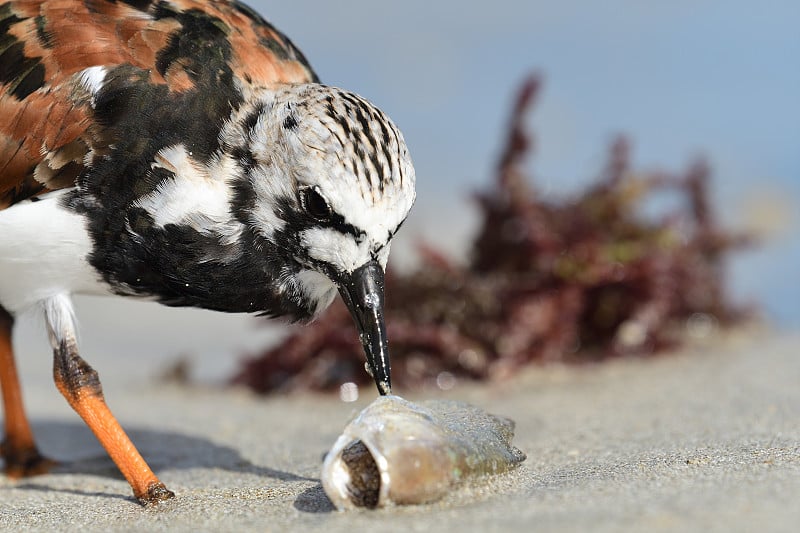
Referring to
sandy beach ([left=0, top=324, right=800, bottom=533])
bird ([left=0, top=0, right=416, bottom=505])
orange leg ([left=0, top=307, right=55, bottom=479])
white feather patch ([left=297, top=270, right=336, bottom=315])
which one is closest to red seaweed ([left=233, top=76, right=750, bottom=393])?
sandy beach ([left=0, top=324, right=800, bottom=533])

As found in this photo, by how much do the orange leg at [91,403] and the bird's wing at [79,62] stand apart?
2.05ft

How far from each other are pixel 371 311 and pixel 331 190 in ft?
1.38

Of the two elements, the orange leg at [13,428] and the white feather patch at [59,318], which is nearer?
the white feather patch at [59,318]

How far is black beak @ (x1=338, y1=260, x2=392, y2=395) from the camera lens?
2965mm

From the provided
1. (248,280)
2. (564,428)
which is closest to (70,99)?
(248,280)

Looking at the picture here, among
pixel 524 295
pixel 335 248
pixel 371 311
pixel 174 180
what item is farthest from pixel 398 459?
pixel 524 295

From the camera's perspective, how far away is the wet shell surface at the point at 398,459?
2.41m

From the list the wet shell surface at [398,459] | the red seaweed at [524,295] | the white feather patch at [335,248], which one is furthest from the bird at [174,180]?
the red seaweed at [524,295]

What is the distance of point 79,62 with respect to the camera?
331cm

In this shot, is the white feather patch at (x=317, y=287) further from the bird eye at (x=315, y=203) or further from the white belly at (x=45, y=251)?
the white belly at (x=45, y=251)

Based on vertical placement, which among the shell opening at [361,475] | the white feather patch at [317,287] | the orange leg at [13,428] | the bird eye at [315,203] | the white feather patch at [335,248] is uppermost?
the bird eye at [315,203]

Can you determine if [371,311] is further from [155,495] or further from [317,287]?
[155,495]

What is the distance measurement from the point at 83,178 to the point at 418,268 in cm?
283

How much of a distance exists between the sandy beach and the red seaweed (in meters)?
0.17
